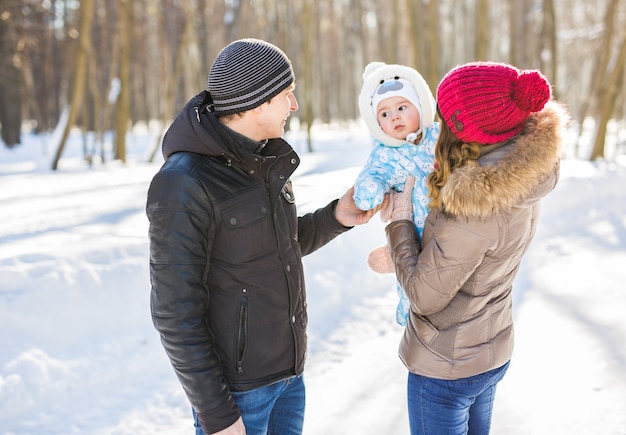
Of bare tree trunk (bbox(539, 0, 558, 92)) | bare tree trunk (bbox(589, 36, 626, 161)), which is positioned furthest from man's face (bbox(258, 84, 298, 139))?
bare tree trunk (bbox(589, 36, 626, 161))

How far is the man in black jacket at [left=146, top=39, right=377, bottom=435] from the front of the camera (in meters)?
1.53

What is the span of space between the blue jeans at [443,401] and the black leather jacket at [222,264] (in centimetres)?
43

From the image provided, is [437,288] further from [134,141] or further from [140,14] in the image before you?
[140,14]

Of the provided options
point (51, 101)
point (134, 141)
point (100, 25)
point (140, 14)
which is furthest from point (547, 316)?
point (51, 101)

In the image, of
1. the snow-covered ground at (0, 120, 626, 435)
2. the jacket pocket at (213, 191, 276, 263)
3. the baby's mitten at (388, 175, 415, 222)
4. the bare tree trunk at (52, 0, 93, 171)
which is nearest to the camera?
the jacket pocket at (213, 191, 276, 263)

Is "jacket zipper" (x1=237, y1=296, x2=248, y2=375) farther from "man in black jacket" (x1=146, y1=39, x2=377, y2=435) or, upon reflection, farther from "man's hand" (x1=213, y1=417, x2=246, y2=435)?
"man's hand" (x1=213, y1=417, x2=246, y2=435)

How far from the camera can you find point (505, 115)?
5.49ft

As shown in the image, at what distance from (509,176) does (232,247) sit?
0.87m

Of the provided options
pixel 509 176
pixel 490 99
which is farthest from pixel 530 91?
pixel 509 176

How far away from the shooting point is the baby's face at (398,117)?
7.09ft

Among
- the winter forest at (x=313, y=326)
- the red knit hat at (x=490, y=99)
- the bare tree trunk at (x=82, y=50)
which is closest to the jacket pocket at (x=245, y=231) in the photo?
the red knit hat at (x=490, y=99)

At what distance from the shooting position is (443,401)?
6.13 feet

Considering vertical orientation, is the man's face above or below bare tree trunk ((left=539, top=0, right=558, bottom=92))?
above

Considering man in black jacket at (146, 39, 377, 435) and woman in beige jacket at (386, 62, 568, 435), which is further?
woman in beige jacket at (386, 62, 568, 435)
